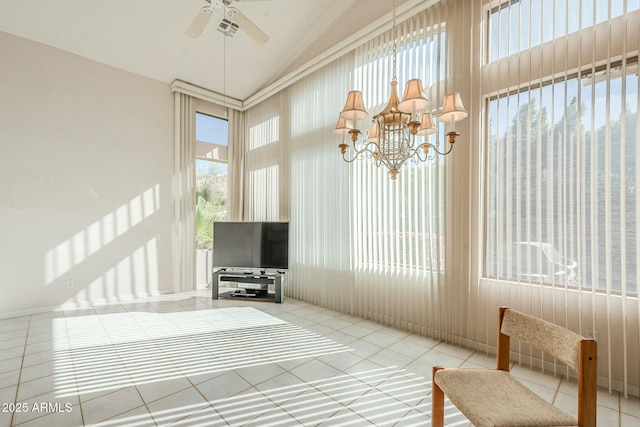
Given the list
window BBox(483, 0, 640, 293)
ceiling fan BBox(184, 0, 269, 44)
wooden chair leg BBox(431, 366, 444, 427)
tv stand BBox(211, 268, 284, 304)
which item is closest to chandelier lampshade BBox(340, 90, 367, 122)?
ceiling fan BBox(184, 0, 269, 44)

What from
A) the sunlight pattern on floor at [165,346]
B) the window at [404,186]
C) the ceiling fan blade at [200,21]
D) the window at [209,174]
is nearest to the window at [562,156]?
the window at [404,186]

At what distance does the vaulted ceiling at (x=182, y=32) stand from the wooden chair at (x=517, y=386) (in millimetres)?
3691

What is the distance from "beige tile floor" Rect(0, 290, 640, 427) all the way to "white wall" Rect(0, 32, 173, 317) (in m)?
0.75

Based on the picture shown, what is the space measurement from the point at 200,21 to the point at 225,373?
3.28 meters

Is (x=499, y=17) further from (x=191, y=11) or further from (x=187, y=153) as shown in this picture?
(x=187, y=153)

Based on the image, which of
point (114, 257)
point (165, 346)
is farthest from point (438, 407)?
point (114, 257)

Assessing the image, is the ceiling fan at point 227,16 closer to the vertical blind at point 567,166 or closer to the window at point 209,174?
the vertical blind at point 567,166

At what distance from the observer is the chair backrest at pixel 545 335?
1.43 meters

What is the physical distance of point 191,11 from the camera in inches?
155

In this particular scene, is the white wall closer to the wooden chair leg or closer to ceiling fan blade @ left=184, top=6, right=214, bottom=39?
ceiling fan blade @ left=184, top=6, right=214, bottom=39

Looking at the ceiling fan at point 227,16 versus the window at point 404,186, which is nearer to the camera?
the ceiling fan at point 227,16

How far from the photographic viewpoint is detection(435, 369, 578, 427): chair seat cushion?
4.53 ft

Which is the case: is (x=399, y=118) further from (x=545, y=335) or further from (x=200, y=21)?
(x=200, y=21)

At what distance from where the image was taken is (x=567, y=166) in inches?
100
